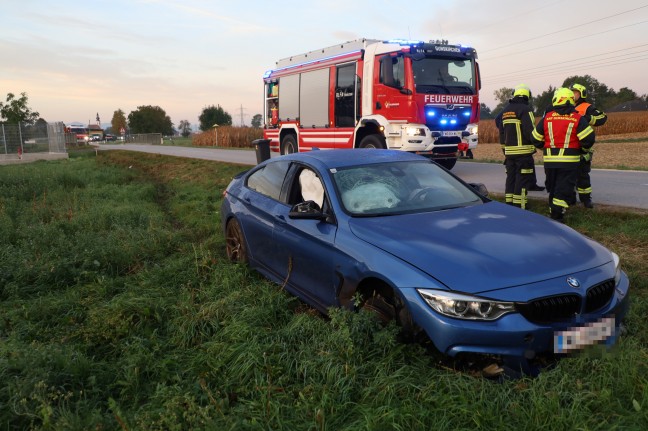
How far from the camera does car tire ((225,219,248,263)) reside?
534cm

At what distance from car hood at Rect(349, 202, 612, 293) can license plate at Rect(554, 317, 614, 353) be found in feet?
1.03

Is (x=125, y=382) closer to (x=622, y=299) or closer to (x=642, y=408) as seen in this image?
(x=642, y=408)

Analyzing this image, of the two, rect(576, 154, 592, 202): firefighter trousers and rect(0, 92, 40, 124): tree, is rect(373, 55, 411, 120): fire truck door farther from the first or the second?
rect(0, 92, 40, 124): tree

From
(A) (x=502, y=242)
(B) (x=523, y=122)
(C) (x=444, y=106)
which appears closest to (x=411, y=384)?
(A) (x=502, y=242)

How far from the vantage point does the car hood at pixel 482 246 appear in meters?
2.86

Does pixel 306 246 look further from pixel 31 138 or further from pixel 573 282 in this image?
pixel 31 138

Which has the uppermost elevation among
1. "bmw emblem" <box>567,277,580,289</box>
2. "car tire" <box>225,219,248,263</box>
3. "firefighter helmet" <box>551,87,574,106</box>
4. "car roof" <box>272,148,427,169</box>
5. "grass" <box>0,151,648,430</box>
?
"firefighter helmet" <box>551,87,574,106</box>

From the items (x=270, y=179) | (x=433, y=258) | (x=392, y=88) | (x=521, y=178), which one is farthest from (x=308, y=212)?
(x=392, y=88)

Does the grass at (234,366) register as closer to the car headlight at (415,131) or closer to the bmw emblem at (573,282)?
the bmw emblem at (573,282)

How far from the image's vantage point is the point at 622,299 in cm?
314

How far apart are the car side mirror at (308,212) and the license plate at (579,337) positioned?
1781 millimetres

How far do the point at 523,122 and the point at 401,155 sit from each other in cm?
354

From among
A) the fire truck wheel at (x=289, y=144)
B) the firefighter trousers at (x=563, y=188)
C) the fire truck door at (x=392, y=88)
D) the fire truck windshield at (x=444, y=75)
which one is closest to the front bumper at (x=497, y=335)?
the firefighter trousers at (x=563, y=188)

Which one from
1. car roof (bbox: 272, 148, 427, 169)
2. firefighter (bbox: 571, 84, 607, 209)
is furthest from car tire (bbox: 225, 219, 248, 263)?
firefighter (bbox: 571, 84, 607, 209)
